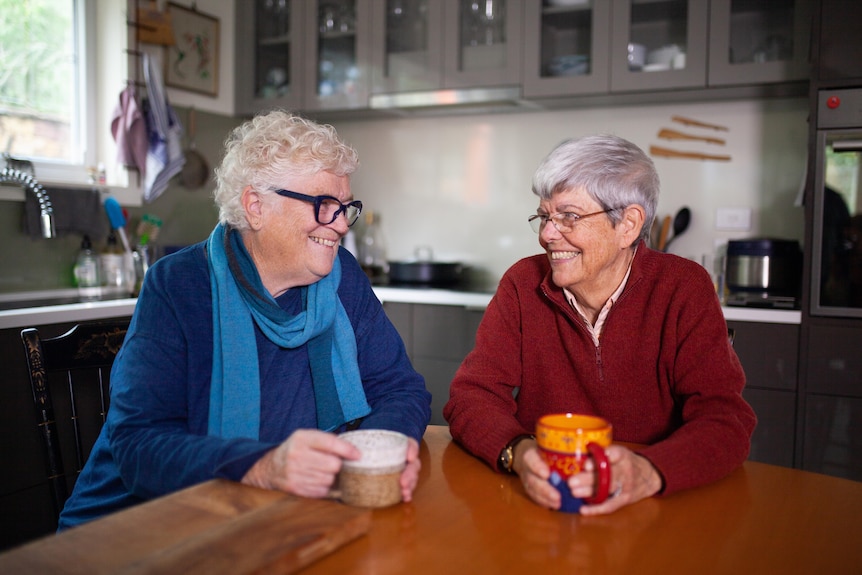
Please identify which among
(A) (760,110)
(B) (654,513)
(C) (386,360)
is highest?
(A) (760,110)

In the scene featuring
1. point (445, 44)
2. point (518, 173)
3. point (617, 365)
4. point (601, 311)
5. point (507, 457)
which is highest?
point (445, 44)

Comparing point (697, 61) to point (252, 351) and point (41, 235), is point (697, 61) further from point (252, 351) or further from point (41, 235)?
point (41, 235)

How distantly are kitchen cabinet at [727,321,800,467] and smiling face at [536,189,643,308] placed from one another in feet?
4.69

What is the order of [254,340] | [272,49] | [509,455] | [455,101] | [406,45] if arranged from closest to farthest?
1. [509,455]
2. [254,340]
3. [455,101]
4. [406,45]
5. [272,49]

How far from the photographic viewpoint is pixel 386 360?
157 centimetres

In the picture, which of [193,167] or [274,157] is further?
[193,167]

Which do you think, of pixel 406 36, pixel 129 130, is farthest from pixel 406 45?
pixel 129 130

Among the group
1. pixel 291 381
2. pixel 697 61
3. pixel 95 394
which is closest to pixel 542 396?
pixel 291 381

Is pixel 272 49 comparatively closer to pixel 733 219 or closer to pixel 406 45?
pixel 406 45

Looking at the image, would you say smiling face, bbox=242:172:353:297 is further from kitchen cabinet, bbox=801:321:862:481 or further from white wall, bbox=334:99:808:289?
white wall, bbox=334:99:808:289

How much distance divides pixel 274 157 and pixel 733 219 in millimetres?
2429

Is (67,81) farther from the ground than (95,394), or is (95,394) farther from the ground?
(67,81)

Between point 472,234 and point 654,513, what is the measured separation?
9.28 ft

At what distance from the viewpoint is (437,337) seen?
3.31 meters
